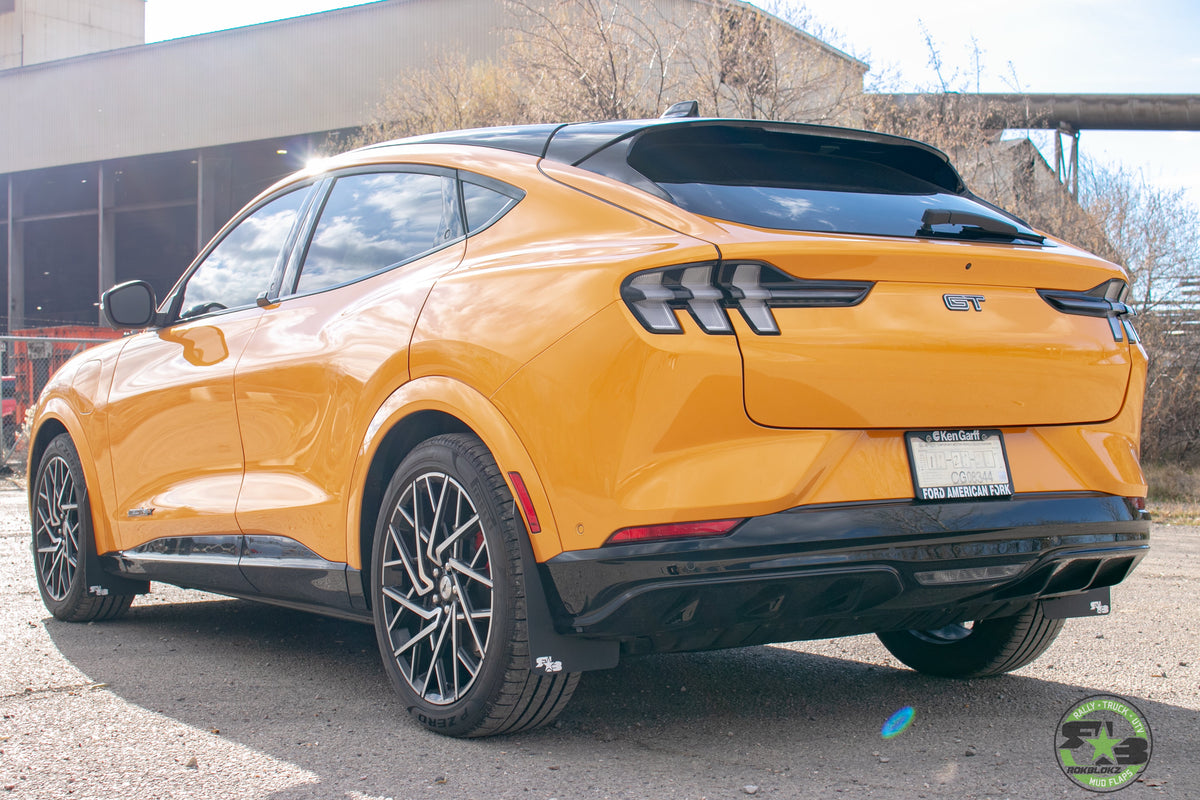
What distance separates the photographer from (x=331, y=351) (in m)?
3.70

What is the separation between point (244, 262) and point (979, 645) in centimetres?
320

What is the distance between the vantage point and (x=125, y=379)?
16.3ft

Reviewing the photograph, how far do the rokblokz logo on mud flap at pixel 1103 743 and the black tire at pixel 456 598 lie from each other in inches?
52.7

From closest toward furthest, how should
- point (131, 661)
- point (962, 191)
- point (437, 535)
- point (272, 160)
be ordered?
point (437, 535) < point (962, 191) < point (131, 661) < point (272, 160)

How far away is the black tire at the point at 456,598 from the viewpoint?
9.72ft

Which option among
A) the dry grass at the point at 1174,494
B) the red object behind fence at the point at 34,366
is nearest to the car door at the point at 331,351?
the dry grass at the point at 1174,494

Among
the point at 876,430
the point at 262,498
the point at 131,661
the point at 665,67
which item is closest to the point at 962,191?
the point at 876,430

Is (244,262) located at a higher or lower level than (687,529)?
higher

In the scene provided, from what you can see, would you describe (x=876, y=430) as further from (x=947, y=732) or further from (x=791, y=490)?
(x=947, y=732)

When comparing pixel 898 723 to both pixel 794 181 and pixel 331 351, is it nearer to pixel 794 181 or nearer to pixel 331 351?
pixel 794 181

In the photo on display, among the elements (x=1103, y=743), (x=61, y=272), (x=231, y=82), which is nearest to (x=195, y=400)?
(x=1103, y=743)

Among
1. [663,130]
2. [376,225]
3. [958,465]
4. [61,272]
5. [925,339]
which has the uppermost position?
[663,130]

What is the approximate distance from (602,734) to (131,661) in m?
2.16

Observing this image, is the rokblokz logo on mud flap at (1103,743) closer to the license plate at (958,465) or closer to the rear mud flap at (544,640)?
the license plate at (958,465)
